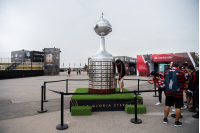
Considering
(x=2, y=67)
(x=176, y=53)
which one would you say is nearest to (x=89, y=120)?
(x=176, y=53)

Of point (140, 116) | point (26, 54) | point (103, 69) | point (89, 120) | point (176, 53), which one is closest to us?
point (89, 120)

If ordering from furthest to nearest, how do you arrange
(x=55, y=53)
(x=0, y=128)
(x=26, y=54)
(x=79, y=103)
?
(x=26, y=54) < (x=55, y=53) < (x=79, y=103) < (x=0, y=128)

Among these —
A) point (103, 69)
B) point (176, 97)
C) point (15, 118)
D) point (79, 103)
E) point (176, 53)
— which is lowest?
point (15, 118)

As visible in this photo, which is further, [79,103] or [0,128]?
[79,103]

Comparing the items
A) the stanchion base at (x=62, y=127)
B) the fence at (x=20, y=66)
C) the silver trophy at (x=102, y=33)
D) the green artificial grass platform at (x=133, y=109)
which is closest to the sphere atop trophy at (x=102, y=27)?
the silver trophy at (x=102, y=33)

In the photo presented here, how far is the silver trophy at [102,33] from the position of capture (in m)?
5.73

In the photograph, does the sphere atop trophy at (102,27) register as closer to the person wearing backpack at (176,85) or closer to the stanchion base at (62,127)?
the person wearing backpack at (176,85)

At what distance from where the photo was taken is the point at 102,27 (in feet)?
19.2

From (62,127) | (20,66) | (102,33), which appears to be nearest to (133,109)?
(62,127)

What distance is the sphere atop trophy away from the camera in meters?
5.86

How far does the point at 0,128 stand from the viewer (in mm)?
3312

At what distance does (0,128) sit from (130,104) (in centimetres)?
377

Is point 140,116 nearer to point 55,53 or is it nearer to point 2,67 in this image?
point 2,67

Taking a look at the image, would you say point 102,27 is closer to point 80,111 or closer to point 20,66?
point 80,111
